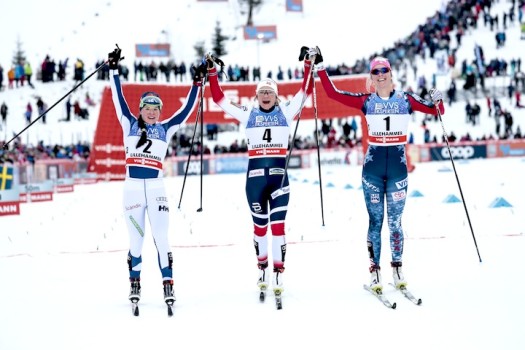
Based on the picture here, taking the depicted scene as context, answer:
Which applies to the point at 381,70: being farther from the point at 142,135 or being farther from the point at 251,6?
the point at 251,6

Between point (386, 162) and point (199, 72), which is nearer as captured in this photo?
point (386, 162)

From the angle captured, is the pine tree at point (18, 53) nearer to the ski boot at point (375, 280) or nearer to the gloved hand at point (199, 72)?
the gloved hand at point (199, 72)

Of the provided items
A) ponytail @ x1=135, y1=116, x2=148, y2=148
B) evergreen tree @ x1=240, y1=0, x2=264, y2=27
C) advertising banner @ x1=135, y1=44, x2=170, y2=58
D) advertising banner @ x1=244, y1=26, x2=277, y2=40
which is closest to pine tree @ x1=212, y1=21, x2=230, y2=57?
evergreen tree @ x1=240, y1=0, x2=264, y2=27

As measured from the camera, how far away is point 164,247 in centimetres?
572

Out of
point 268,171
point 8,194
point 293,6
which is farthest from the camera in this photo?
point 293,6

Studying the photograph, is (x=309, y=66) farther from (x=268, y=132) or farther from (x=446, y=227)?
(x=446, y=227)

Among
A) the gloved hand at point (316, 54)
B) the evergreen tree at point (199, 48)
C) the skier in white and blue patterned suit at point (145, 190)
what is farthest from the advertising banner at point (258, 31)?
the skier in white and blue patterned suit at point (145, 190)

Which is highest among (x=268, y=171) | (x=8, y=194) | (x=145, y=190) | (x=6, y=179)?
(x=268, y=171)

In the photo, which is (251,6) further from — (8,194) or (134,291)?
(134,291)

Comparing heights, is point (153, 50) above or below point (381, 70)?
above

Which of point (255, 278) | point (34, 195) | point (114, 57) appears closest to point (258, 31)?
point (34, 195)

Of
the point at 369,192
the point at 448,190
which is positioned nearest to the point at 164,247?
the point at 369,192

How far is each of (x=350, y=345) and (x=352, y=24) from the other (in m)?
60.4

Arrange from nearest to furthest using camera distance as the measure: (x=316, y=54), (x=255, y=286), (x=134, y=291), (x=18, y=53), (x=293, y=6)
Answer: (x=134, y=291), (x=316, y=54), (x=255, y=286), (x=18, y=53), (x=293, y=6)
